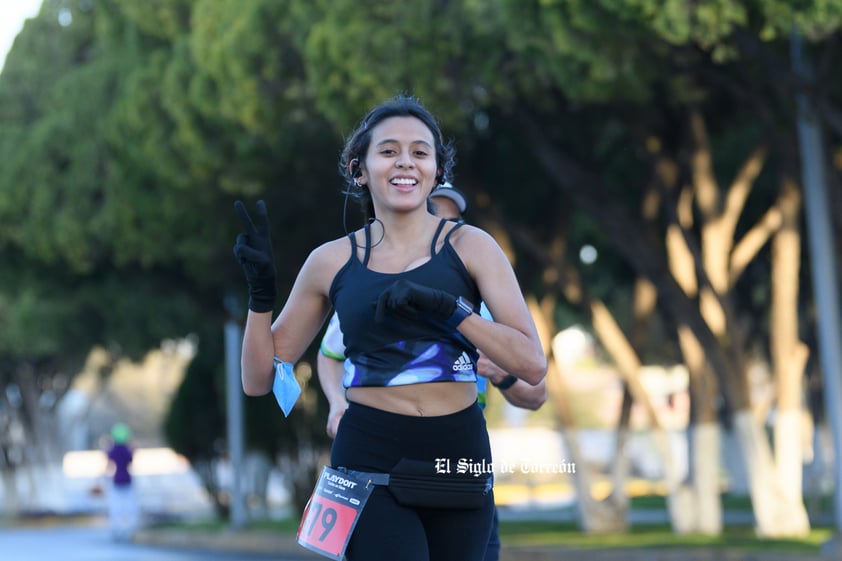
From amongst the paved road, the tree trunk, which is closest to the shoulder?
the tree trunk

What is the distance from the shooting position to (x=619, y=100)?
16766 mm

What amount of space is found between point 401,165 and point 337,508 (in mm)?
829

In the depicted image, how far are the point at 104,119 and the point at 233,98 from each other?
6807 millimetres

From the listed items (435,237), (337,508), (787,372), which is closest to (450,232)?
(435,237)

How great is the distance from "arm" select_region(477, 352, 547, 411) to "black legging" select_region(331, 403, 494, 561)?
1.37 metres

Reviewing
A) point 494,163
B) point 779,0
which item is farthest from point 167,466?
point 779,0

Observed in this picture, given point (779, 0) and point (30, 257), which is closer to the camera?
point (779, 0)

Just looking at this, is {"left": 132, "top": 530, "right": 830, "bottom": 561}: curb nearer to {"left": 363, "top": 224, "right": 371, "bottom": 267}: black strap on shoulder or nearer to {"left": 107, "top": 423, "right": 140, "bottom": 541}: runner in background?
{"left": 107, "top": 423, "right": 140, "bottom": 541}: runner in background

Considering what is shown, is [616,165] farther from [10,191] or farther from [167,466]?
[167,466]

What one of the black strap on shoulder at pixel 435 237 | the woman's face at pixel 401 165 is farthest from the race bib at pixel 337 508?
the woman's face at pixel 401 165

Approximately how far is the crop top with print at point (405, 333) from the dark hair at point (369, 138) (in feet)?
1.05

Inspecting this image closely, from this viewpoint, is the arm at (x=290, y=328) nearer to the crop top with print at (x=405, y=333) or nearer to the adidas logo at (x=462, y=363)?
the crop top with print at (x=405, y=333)

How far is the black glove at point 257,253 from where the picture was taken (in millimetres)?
4012

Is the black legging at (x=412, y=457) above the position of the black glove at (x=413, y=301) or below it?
below
